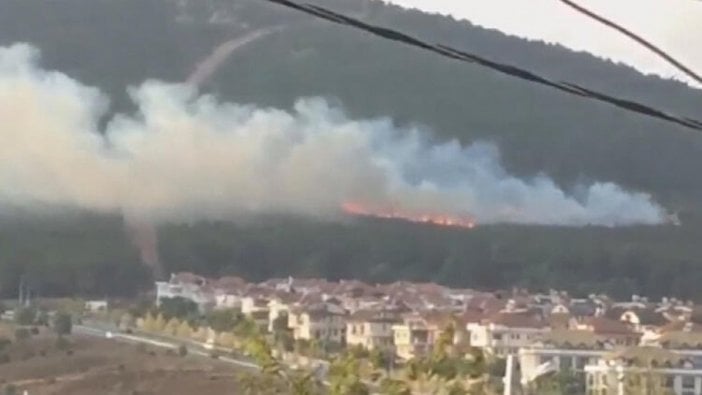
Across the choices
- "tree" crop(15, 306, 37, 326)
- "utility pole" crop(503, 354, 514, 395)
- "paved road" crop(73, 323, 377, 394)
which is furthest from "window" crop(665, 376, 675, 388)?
"tree" crop(15, 306, 37, 326)

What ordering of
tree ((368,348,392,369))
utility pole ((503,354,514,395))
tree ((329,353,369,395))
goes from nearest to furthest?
tree ((329,353,369,395)) → tree ((368,348,392,369)) → utility pole ((503,354,514,395))

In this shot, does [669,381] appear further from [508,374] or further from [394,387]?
[394,387]

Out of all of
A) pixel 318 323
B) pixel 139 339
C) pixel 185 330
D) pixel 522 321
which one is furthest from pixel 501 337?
pixel 139 339

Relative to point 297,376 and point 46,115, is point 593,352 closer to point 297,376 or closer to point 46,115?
point 297,376

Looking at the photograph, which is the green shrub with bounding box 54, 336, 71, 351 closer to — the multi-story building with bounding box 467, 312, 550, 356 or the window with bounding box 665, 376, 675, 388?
the multi-story building with bounding box 467, 312, 550, 356

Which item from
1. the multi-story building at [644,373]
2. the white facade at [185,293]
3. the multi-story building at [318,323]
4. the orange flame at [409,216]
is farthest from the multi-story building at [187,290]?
the multi-story building at [644,373]

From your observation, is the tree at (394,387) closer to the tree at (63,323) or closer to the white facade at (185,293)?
the white facade at (185,293)
